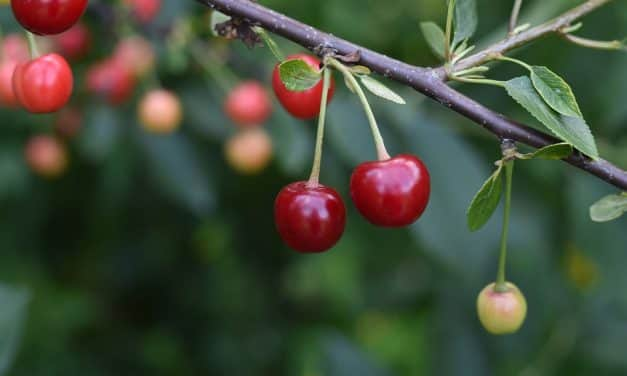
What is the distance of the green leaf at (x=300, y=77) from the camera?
1.10 m

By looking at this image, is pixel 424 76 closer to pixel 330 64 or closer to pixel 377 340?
pixel 330 64

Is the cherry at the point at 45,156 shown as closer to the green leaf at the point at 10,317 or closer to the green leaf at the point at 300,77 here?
the green leaf at the point at 10,317

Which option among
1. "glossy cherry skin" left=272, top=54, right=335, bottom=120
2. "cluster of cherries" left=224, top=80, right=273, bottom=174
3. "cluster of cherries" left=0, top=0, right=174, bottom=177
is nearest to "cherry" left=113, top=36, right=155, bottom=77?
"cluster of cherries" left=0, top=0, right=174, bottom=177

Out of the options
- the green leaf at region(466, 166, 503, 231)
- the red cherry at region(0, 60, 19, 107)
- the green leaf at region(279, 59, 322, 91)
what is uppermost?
the red cherry at region(0, 60, 19, 107)

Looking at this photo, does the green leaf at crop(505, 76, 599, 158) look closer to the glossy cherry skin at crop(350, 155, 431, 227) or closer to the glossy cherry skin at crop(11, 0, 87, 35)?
the glossy cherry skin at crop(350, 155, 431, 227)

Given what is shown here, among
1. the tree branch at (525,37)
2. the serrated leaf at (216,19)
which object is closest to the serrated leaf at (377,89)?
the tree branch at (525,37)

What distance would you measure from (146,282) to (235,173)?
0.82 metres

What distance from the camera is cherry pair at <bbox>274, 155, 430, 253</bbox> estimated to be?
1.14 meters

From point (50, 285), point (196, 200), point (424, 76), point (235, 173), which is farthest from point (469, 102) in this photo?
point (50, 285)

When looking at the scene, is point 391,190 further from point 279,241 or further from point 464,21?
point 279,241

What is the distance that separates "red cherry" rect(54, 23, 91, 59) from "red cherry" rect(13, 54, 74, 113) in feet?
3.80

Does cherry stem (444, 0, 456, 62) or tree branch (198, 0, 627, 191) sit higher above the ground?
cherry stem (444, 0, 456, 62)

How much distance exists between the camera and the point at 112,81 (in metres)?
2.38

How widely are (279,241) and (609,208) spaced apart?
206cm
